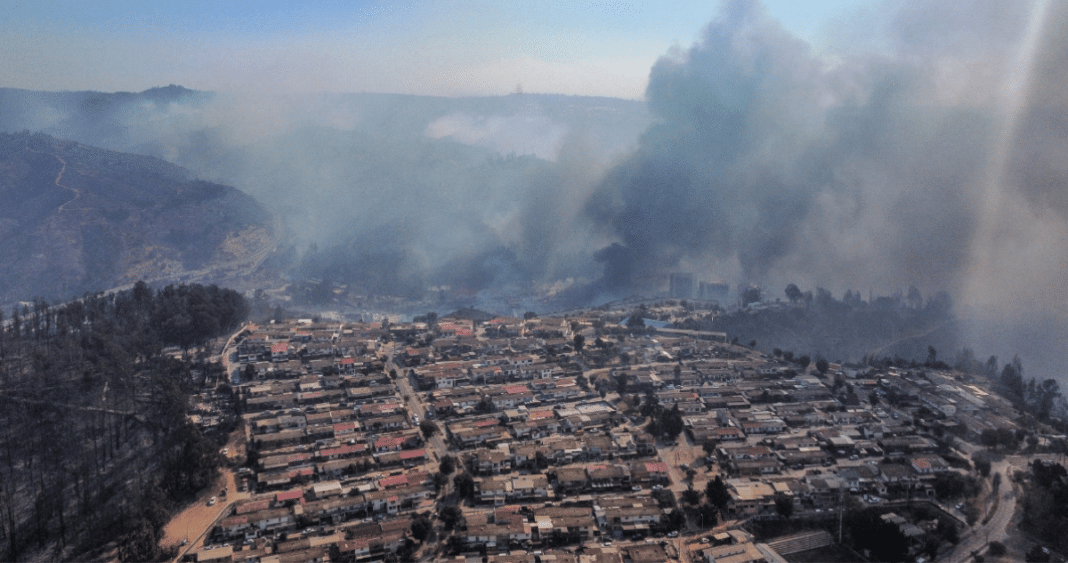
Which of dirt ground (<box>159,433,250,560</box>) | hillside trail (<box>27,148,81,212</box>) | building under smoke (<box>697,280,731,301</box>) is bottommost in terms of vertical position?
dirt ground (<box>159,433,250,560</box>)

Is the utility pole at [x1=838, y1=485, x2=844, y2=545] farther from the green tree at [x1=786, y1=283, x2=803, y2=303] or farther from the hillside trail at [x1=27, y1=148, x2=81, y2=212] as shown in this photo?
the hillside trail at [x1=27, y1=148, x2=81, y2=212]

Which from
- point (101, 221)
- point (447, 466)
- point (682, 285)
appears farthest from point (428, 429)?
point (101, 221)

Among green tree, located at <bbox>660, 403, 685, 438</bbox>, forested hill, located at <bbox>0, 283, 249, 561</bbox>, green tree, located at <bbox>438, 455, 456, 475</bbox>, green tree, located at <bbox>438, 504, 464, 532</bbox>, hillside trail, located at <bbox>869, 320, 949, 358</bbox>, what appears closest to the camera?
green tree, located at <bbox>438, 504, 464, 532</bbox>

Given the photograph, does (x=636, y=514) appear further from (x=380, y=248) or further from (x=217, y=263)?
(x=217, y=263)

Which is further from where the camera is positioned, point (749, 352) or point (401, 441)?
point (749, 352)

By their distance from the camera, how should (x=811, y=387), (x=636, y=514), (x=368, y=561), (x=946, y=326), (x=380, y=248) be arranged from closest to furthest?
(x=368, y=561) < (x=636, y=514) < (x=811, y=387) < (x=946, y=326) < (x=380, y=248)

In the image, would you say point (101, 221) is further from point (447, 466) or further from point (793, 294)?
point (793, 294)

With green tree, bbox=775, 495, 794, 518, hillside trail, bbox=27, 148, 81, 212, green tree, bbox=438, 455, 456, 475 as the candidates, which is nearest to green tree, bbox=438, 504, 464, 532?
green tree, bbox=438, 455, 456, 475

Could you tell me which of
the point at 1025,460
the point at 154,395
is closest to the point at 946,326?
the point at 1025,460

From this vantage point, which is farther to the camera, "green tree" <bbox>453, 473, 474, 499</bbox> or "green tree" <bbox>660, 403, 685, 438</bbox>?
"green tree" <bbox>660, 403, 685, 438</bbox>
